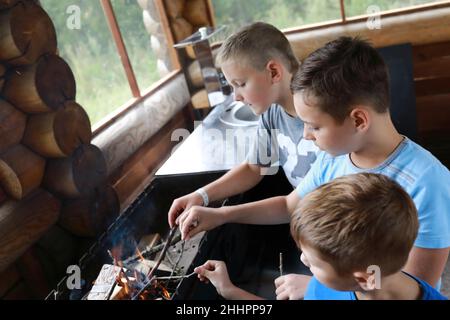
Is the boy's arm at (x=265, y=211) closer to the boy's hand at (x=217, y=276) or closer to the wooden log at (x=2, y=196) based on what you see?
the boy's hand at (x=217, y=276)

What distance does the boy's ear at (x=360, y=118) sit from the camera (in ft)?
3.34

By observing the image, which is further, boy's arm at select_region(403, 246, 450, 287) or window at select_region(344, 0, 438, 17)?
window at select_region(344, 0, 438, 17)

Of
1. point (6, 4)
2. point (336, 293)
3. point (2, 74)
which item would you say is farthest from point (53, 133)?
point (336, 293)

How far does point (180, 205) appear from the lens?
1.51 metres

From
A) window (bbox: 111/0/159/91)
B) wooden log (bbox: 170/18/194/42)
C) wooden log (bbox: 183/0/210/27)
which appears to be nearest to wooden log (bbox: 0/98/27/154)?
window (bbox: 111/0/159/91)

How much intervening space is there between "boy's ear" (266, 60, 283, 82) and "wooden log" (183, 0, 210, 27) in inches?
73.7

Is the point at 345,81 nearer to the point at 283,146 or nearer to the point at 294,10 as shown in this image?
the point at 283,146

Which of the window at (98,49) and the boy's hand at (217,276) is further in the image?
the window at (98,49)

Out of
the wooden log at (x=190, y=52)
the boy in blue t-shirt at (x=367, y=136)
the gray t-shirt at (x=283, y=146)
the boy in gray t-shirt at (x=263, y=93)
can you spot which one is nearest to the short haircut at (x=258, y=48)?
the boy in gray t-shirt at (x=263, y=93)

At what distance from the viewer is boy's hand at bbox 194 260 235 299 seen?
1148 mm

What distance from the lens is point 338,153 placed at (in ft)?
3.53

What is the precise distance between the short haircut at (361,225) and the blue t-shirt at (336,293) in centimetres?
11

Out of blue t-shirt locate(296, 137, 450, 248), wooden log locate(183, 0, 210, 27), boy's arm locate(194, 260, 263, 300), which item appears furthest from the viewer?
wooden log locate(183, 0, 210, 27)

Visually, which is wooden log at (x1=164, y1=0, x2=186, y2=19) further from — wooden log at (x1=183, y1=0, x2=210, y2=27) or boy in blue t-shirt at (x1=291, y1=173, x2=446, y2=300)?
boy in blue t-shirt at (x1=291, y1=173, x2=446, y2=300)
